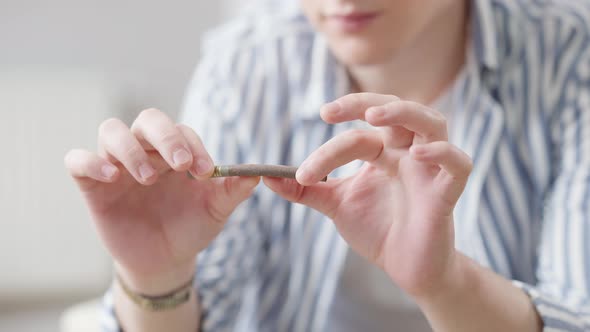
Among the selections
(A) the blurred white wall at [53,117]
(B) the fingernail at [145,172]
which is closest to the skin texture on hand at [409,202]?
(B) the fingernail at [145,172]

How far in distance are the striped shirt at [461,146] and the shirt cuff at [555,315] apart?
0.37ft

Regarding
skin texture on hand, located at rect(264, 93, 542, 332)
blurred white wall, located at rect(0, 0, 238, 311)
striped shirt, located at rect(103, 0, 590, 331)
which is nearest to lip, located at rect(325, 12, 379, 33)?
striped shirt, located at rect(103, 0, 590, 331)

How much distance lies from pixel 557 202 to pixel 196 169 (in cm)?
55

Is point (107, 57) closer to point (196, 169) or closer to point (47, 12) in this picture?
point (47, 12)

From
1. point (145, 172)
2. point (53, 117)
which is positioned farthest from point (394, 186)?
point (53, 117)

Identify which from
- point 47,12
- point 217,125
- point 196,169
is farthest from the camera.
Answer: point 47,12

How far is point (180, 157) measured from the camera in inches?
23.8

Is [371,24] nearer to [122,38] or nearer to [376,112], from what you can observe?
[376,112]

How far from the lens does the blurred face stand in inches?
33.4

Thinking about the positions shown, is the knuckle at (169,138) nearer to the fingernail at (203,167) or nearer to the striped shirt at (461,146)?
the fingernail at (203,167)

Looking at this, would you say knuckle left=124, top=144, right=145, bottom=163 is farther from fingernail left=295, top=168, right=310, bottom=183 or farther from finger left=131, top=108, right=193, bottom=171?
fingernail left=295, top=168, right=310, bottom=183

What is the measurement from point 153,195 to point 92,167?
0.10 meters

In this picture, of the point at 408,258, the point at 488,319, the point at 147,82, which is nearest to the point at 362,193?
the point at 408,258

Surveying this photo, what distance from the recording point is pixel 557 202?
923mm
